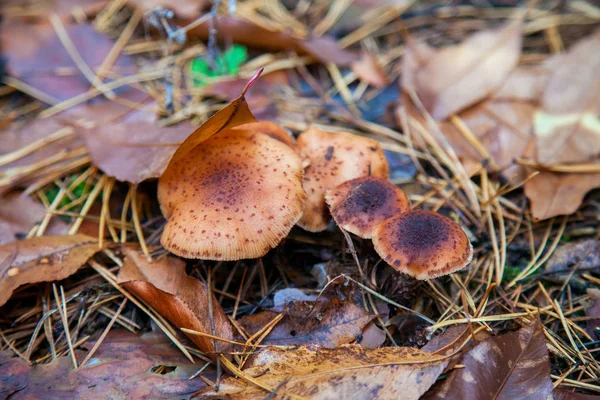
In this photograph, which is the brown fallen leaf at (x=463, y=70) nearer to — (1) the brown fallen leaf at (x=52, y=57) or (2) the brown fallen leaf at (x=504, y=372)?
(2) the brown fallen leaf at (x=504, y=372)

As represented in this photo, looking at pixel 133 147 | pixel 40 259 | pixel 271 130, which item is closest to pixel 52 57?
pixel 133 147

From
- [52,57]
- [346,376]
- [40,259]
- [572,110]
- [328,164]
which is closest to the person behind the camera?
[346,376]

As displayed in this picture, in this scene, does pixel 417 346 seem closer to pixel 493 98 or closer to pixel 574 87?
pixel 493 98

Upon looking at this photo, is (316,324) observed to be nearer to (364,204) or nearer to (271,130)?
(364,204)

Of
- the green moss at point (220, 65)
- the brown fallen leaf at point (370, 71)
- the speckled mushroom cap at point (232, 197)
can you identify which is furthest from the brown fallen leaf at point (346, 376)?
the green moss at point (220, 65)

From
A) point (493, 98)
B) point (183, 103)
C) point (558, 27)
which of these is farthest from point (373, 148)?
point (558, 27)

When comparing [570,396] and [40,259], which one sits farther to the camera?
[40,259]

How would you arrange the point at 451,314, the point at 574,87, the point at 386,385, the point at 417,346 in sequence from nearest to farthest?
1. the point at 386,385
2. the point at 417,346
3. the point at 451,314
4. the point at 574,87
